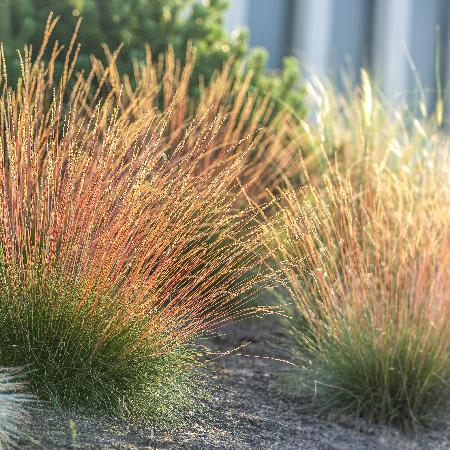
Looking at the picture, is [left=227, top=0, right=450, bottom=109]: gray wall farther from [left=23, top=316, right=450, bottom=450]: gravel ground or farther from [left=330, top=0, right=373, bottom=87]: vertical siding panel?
[left=23, top=316, right=450, bottom=450]: gravel ground

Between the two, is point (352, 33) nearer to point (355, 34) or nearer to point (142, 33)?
point (355, 34)

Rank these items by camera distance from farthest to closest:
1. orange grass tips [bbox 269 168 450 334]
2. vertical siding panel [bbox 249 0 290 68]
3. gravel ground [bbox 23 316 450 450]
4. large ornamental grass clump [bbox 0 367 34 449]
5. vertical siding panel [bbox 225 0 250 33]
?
vertical siding panel [bbox 249 0 290 68]
vertical siding panel [bbox 225 0 250 33]
orange grass tips [bbox 269 168 450 334]
gravel ground [bbox 23 316 450 450]
large ornamental grass clump [bbox 0 367 34 449]

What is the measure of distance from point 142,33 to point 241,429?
2501mm

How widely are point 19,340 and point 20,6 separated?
89.2 inches

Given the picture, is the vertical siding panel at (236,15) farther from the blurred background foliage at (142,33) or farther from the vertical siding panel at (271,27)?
the blurred background foliage at (142,33)

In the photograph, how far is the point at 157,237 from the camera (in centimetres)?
273

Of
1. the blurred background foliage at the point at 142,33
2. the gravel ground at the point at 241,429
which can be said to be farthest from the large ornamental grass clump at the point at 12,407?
the blurred background foliage at the point at 142,33

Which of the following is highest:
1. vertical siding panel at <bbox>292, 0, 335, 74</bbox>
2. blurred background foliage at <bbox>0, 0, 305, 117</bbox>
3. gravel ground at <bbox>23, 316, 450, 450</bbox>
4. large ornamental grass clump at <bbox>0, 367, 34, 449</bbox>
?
blurred background foliage at <bbox>0, 0, 305, 117</bbox>

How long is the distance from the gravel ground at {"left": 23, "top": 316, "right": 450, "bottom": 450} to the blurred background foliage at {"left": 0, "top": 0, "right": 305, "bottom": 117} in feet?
4.76

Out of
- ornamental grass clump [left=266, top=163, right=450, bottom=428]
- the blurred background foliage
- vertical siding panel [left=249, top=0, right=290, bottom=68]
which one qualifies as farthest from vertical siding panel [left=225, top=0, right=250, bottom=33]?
ornamental grass clump [left=266, top=163, right=450, bottom=428]

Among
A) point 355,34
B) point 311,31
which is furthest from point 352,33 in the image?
point 311,31

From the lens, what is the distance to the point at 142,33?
4.75 metres

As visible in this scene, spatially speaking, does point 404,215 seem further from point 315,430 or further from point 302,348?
point 315,430

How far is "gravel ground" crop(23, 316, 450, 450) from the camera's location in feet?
8.26
